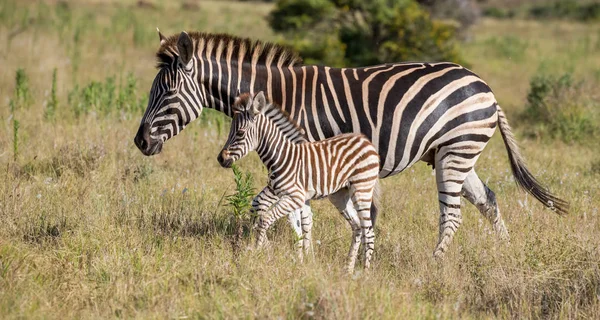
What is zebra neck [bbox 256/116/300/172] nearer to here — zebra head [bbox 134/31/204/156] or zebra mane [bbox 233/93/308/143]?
zebra mane [bbox 233/93/308/143]

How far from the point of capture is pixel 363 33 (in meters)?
19.4

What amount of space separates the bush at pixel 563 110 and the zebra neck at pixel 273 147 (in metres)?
7.62

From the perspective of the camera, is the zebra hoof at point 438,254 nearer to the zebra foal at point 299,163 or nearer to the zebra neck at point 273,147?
the zebra foal at point 299,163

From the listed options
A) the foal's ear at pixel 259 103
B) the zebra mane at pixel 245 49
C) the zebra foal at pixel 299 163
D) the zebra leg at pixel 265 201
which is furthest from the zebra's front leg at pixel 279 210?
the zebra mane at pixel 245 49

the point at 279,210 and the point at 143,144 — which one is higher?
the point at 143,144

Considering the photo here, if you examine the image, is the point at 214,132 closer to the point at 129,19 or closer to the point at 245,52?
the point at 245,52

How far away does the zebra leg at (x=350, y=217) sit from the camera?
577cm

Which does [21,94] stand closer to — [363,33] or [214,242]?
[214,242]

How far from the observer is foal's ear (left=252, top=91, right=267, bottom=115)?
214 inches

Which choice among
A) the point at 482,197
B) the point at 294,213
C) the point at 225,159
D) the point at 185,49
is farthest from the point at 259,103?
the point at 482,197

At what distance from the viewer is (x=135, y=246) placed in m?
5.89

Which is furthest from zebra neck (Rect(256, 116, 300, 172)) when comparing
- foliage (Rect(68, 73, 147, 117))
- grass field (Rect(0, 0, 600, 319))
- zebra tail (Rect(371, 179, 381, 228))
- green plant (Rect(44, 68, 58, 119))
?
green plant (Rect(44, 68, 58, 119))

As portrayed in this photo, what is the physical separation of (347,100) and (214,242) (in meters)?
1.77

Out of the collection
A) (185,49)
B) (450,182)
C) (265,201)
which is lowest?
(265,201)
